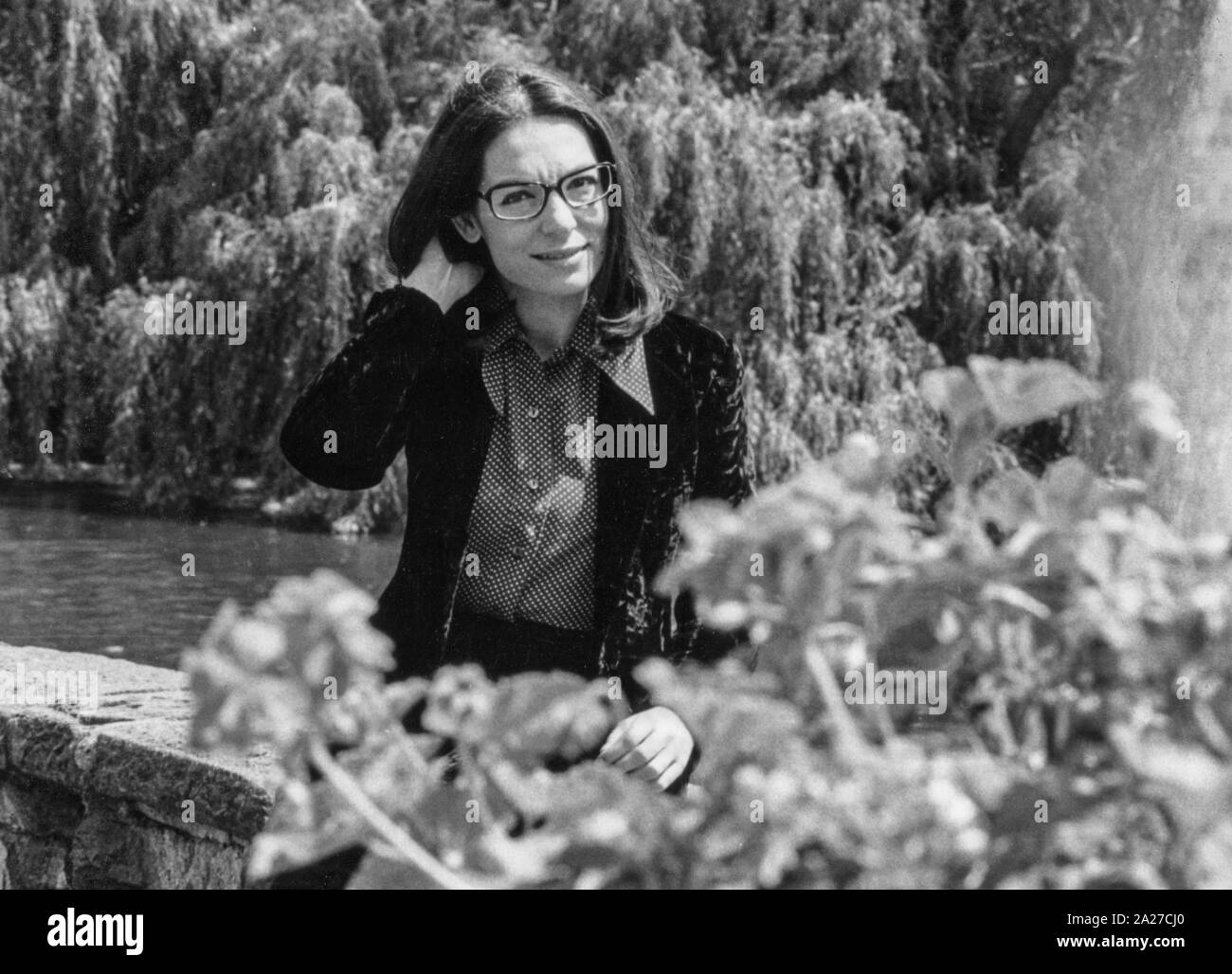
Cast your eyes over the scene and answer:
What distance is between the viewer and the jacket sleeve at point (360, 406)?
1.85m

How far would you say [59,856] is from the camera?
2494 mm

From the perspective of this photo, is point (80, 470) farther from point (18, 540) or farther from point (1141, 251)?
point (1141, 251)

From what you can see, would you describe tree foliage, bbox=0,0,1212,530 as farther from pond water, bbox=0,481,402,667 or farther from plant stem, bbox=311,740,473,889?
plant stem, bbox=311,740,473,889

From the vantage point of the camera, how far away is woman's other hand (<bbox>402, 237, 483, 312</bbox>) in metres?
1.93

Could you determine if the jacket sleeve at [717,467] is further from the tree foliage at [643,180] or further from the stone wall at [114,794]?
the tree foliage at [643,180]

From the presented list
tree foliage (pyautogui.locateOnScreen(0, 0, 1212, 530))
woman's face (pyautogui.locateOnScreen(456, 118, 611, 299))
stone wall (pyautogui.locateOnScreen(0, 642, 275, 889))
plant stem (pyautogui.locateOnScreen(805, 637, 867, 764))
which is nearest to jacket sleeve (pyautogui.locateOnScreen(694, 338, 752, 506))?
woman's face (pyautogui.locateOnScreen(456, 118, 611, 299))

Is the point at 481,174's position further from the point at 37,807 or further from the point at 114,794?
the point at 37,807

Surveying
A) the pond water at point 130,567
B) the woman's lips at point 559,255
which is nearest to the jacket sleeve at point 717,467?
the woman's lips at point 559,255

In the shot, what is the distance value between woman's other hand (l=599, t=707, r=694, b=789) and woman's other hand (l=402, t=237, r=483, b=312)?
0.52 m

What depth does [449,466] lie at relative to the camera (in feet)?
6.11

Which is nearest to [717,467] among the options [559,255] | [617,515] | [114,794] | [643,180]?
[617,515]

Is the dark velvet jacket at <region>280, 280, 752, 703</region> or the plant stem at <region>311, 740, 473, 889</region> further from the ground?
the dark velvet jacket at <region>280, 280, 752, 703</region>

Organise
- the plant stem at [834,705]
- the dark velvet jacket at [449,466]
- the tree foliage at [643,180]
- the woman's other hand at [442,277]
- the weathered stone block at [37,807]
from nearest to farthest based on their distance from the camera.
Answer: the plant stem at [834,705]
the dark velvet jacket at [449,466]
the woman's other hand at [442,277]
the weathered stone block at [37,807]
the tree foliage at [643,180]
